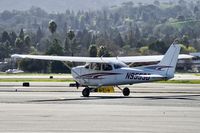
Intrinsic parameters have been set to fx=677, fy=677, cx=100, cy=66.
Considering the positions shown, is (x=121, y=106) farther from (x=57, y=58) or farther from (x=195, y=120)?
(x=57, y=58)

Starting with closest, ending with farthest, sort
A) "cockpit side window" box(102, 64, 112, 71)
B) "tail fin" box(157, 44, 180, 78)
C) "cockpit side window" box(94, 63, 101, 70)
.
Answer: "tail fin" box(157, 44, 180, 78) → "cockpit side window" box(102, 64, 112, 71) → "cockpit side window" box(94, 63, 101, 70)

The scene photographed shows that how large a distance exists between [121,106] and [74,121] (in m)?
7.18

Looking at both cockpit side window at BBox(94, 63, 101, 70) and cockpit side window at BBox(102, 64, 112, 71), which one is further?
cockpit side window at BBox(94, 63, 101, 70)

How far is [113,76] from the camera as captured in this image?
3938 centimetres

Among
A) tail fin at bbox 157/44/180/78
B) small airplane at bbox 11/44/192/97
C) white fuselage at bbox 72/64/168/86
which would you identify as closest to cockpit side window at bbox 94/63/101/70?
small airplane at bbox 11/44/192/97

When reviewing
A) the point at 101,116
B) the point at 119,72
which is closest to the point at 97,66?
the point at 119,72

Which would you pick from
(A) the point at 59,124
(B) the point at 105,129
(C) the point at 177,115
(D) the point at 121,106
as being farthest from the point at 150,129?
(D) the point at 121,106

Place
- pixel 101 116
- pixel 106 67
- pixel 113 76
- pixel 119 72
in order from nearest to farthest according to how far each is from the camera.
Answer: pixel 101 116
pixel 119 72
pixel 113 76
pixel 106 67

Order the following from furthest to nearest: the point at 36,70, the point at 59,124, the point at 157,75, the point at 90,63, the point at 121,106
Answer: the point at 36,70 → the point at 90,63 → the point at 157,75 → the point at 121,106 → the point at 59,124

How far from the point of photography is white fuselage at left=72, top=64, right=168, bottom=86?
37656mm

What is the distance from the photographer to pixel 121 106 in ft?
98.7

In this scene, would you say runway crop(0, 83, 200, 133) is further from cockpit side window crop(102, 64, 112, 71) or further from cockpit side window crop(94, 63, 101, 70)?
cockpit side window crop(94, 63, 101, 70)

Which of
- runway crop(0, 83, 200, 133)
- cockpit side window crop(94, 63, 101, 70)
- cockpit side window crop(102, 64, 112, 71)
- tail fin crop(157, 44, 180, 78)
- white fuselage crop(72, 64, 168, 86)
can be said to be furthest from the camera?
cockpit side window crop(94, 63, 101, 70)

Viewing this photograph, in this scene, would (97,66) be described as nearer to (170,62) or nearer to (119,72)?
(119,72)
